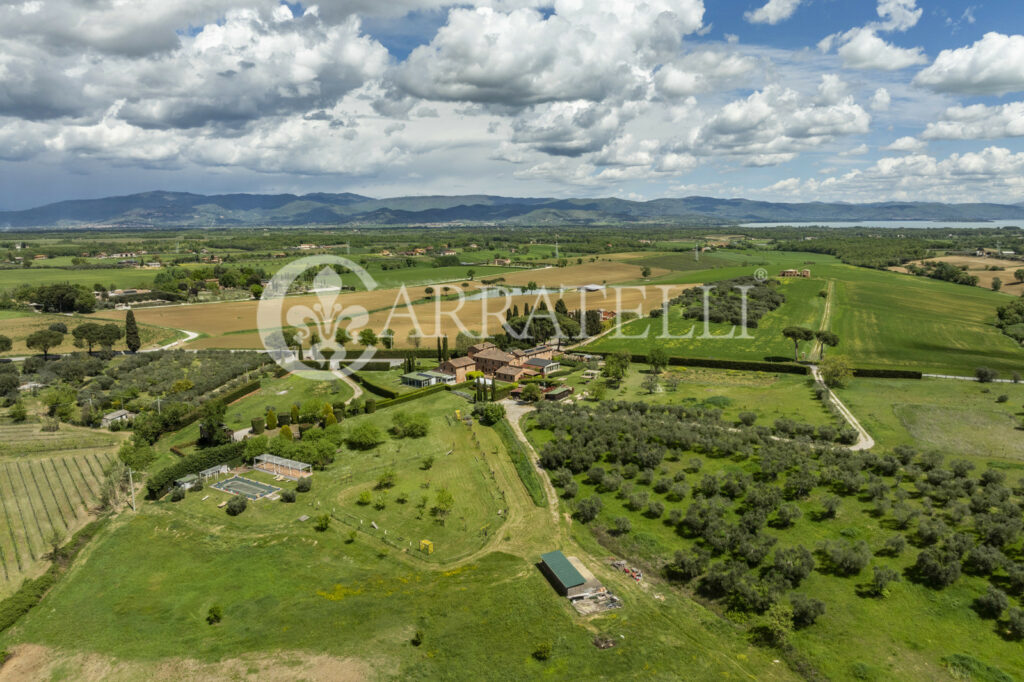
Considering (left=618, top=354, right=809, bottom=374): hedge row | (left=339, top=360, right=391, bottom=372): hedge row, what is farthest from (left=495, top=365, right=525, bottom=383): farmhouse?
(left=618, top=354, right=809, bottom=374): hedge row

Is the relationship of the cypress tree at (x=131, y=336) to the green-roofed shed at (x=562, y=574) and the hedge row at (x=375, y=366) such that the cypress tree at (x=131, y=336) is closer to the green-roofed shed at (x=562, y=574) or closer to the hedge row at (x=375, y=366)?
the hedge row at (x=375, y=366)

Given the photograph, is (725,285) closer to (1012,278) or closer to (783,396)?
(783,396)

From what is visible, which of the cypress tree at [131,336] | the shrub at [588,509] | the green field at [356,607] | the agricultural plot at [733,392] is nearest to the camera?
the green field at [356,607]

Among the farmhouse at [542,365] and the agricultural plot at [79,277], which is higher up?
the agricultural plot at [79,277]

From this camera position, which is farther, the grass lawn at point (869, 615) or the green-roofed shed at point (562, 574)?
the green-roofed shed at point (562, 574)

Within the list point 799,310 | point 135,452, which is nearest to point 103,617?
point 135,452

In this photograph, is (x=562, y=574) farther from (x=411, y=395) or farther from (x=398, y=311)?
(x=398, y=311)

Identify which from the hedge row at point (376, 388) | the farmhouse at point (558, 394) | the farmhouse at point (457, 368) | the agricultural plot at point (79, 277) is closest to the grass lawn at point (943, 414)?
the farmhouse at point (558, 394)
